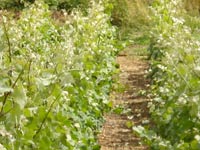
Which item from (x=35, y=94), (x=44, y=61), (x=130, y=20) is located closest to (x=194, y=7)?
(x=130, y=20)

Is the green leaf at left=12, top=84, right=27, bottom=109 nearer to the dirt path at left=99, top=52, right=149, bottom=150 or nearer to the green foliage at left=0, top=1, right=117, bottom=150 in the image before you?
the green foliage at left=0, top=1, right=117, bottom=150

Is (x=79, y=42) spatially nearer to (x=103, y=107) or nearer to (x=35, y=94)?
(x=103, y=107)

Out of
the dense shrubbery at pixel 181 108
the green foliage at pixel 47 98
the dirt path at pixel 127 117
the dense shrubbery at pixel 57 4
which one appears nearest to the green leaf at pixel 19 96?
the green foliage at pixel 47 98

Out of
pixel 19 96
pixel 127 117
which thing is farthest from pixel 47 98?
pixel 127 117

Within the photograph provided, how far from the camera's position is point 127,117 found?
29.3 feet

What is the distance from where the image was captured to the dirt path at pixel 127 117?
24.9ft

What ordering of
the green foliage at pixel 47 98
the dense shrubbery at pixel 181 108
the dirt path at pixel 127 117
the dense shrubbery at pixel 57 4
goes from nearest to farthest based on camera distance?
the green foliage at pixel 47 98, the dense shrubbery at pixel 181 108, the dirt path at pixel 127 117, the dense shrubbery at pixel 57 4

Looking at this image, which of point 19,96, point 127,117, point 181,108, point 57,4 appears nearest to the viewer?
point 19,96

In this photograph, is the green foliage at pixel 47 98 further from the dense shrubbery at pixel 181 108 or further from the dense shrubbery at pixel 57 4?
the dense shrubbery at pixel 57 4

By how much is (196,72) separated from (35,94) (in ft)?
3.86

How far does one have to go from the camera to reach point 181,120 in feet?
15.1

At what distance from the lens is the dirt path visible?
299 inches

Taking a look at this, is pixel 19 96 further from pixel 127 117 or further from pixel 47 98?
pixel 127 117

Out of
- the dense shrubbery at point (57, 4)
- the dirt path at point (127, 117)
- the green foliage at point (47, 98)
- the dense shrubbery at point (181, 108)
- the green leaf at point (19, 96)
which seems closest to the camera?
the green leaf at point (19, 96)
